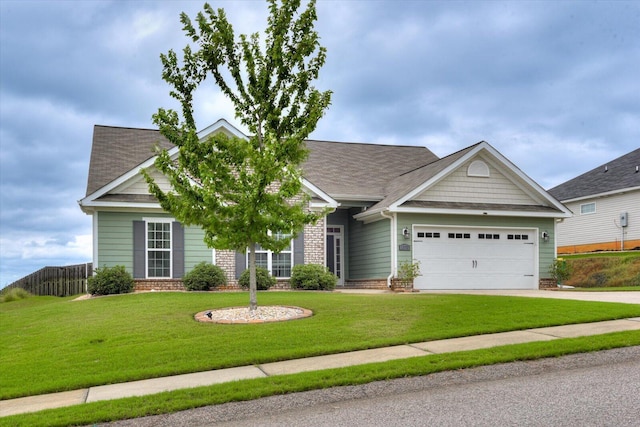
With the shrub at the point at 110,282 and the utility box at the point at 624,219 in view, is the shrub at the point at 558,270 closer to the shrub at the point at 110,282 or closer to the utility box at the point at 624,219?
the utility box at the point at 624,219

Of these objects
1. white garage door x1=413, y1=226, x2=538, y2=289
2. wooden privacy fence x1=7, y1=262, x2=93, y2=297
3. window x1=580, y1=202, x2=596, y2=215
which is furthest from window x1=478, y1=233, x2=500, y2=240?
wooden privacy fence x1=7, y1=262, x2=93, y2=297

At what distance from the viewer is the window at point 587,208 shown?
34.5 m

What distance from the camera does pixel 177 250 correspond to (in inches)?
797

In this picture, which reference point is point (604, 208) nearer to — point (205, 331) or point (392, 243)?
point (392, 243)

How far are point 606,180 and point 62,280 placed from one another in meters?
29.6

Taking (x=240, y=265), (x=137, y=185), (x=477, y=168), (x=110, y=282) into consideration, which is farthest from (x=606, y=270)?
(x=110, y=282)

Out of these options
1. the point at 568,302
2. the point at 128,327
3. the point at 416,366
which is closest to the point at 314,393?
the point at 416,366

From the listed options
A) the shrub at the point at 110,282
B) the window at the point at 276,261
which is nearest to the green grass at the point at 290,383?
the shrub at the point at 110,282

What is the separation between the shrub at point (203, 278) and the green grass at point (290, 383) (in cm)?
1195

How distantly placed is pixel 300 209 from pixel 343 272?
12.0 metres

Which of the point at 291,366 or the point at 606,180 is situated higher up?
the point at 606,180

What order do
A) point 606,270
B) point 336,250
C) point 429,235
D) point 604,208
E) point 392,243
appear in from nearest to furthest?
point 392,243, point 429,235, point 336,250, point 606,270, point 604,208

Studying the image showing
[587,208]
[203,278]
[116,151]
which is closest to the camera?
[203,278]

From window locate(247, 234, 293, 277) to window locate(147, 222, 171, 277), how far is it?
10.1ft
